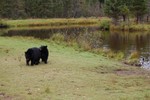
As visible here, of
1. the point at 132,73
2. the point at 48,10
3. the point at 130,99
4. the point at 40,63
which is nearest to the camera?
the point at 130,99

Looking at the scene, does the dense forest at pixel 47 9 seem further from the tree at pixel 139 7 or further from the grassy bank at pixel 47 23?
the tree at pixel 139 7

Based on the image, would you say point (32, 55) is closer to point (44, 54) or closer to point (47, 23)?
point (44, 54)

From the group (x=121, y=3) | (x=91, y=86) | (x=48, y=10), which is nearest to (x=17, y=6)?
(x=48, y=10)

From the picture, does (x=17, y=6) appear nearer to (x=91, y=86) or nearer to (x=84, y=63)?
(x=84, y=63)

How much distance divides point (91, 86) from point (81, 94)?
5.32 ft

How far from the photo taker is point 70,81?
15.2 metres

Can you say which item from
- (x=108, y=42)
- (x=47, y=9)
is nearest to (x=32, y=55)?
(x=108, y=42)

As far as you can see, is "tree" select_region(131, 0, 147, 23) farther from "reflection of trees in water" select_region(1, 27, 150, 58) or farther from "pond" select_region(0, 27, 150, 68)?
"pond" select_region(0, 27, 150, 68)

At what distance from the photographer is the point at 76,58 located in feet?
76.1

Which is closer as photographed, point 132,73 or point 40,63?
point 132,73

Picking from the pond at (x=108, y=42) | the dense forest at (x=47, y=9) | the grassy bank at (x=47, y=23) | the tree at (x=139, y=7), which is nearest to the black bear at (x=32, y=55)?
the pond at (x=108, y=42)

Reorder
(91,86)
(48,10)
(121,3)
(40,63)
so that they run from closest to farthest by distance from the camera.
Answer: (91,86)
(40,63)
(121,3)
(48,10)

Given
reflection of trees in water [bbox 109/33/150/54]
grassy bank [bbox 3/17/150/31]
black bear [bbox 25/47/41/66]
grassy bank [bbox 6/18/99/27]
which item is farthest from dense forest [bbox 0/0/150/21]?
black bear [bbox 25/47/41/66]

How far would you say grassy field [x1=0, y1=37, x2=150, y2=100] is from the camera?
1271cm
